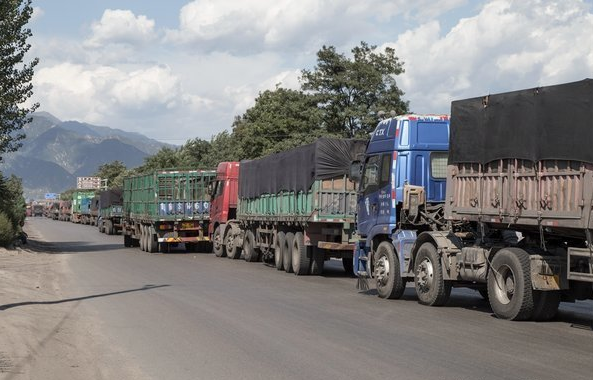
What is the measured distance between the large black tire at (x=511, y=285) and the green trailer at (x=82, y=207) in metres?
67.6

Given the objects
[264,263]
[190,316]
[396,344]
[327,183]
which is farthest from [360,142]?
[396,344]

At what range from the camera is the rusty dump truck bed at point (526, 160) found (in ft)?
32.7

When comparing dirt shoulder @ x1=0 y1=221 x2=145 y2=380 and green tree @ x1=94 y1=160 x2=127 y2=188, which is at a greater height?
green tree @ x1=94 y1=160 x2=127 y2=188

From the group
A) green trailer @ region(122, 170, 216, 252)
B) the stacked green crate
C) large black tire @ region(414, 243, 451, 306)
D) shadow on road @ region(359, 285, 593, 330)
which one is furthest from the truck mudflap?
large black tire @ region(414, 243, 451, 306)

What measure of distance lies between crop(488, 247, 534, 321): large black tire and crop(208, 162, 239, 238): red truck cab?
60.5 feet

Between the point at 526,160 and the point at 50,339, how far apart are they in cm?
706

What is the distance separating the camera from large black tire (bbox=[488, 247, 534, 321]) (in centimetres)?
1110

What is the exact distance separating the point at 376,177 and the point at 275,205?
8.58 m

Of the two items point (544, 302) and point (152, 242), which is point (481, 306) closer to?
point (544, 302)

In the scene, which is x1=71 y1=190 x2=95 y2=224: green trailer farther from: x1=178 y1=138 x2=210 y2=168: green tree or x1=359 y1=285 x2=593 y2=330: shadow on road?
x1=359 y1=285 x2=593 y2=330: shadow on road

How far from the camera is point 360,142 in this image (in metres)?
20.2

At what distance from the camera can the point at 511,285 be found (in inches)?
455

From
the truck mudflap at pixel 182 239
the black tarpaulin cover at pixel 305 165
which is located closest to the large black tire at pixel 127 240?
the truck mudflap at pixel 182 239

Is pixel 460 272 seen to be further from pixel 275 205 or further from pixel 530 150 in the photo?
pixel 275 205
